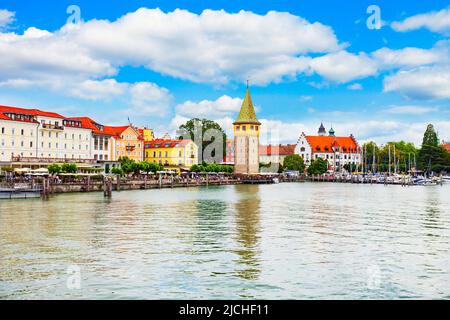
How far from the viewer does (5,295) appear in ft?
48.5

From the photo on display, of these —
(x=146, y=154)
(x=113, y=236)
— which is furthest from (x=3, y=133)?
(x=113, y=236)

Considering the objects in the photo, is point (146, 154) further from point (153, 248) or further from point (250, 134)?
point (153, 248)

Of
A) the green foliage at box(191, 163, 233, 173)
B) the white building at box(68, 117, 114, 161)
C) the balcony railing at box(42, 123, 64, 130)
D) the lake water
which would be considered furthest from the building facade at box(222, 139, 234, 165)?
the lake water

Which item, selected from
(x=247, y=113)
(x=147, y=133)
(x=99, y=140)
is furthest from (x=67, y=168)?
(x=247, y=113)

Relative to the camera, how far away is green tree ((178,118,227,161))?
128 metres

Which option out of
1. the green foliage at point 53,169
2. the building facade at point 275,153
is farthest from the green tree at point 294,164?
the green foliage at point 53,169

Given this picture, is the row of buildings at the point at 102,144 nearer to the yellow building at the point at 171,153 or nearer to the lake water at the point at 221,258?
the yellow building at the point at 171,153

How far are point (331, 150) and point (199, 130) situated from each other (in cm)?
6215

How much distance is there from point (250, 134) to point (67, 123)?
55707 millimetres

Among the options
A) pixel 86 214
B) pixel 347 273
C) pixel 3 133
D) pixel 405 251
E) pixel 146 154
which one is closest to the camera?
pixel 347 273

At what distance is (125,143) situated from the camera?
108312 millimetres

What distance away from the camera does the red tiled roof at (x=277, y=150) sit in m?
180

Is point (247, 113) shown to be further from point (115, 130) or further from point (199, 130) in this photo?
point (115, 130)
